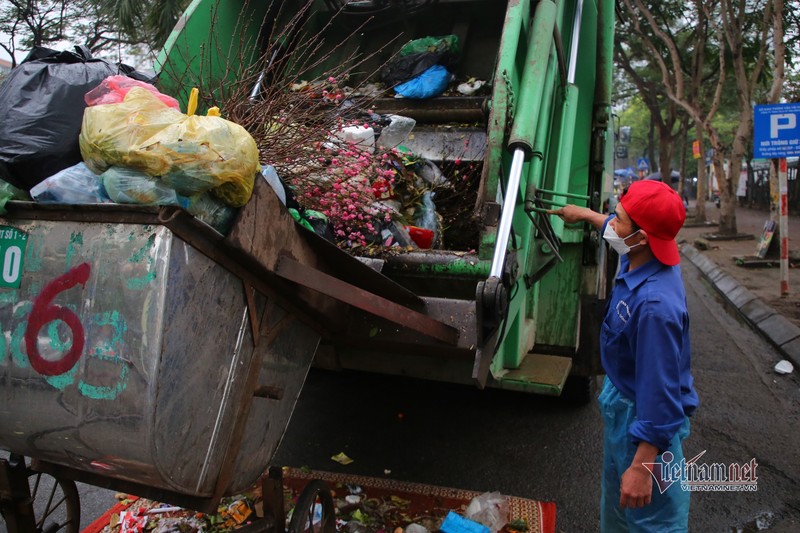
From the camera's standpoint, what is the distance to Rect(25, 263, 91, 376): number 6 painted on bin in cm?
148

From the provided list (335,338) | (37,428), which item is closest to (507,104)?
(335,338)

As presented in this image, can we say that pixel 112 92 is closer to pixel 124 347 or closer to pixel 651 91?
pixel 124 347

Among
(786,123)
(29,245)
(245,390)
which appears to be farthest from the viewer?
(786,123)

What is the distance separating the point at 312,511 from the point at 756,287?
295 inches

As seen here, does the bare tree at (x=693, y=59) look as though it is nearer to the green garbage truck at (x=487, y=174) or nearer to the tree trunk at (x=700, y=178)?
the tree trunk at (x=700, y=178)

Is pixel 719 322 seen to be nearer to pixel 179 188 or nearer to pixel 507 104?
pixel 507 104

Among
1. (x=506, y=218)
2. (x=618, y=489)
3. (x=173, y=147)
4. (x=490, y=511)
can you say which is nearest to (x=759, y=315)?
(x=490, y=511)

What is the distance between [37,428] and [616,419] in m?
1.73

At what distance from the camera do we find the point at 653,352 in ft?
5.72

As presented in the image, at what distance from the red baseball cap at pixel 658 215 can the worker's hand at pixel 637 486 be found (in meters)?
0.64

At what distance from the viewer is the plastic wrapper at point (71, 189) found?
5.02 ft

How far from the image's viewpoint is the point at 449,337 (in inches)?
83.6

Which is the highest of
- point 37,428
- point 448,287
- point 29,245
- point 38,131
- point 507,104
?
point 507,104

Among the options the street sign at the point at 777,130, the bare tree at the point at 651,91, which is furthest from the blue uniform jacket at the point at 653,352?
the bare tree at the point at 651,91
